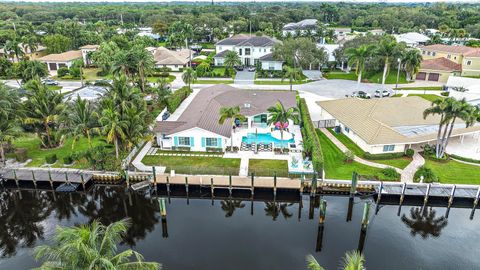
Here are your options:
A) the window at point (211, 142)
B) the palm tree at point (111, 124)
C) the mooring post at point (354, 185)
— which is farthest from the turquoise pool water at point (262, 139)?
the palm tree at point (111, 124)

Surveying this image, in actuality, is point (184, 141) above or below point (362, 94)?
below

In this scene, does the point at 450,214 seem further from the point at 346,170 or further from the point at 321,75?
the point at 321,75

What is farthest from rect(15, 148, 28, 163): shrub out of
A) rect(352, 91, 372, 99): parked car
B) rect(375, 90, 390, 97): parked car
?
rect(375, 90, 390, 97): parked car

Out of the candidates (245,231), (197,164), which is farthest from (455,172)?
(197,164)

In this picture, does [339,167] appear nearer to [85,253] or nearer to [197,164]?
[197,164]

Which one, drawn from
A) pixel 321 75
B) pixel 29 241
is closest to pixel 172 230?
pixel 29 241

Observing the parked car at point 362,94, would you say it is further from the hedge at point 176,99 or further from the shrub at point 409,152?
the hedge at point 176,99
